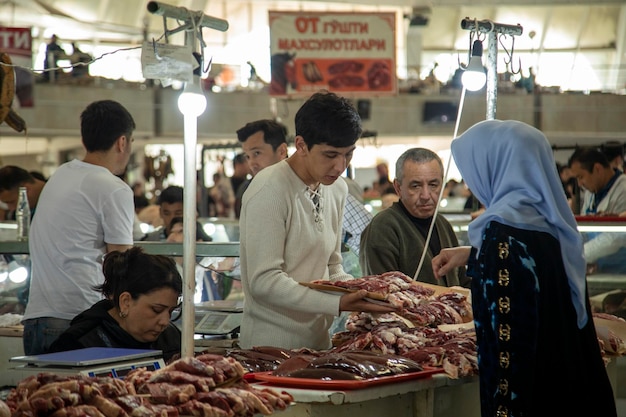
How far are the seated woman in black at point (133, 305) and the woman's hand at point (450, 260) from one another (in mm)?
1147

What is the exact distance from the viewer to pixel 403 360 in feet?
13.1

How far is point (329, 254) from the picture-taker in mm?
4531

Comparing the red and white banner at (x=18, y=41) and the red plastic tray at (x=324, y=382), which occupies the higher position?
the red and white banner at (x=18, y=41)

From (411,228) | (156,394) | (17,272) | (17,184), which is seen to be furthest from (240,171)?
(156,394)

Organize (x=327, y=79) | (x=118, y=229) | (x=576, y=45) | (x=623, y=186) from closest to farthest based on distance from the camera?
(x=118, y=229), (x=623, y=186), (x=327, y=79), (x=576, y=45)

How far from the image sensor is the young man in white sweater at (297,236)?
417 centimetres

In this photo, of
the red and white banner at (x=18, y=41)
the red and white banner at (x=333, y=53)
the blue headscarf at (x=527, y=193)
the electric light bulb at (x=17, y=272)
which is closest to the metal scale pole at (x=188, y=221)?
the blue headscarf at (x=527, y=193)

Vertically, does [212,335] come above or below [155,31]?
below

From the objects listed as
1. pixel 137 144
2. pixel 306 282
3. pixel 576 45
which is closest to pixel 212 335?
pixel 306 282

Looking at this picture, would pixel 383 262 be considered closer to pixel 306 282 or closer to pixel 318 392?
pixel 306 282

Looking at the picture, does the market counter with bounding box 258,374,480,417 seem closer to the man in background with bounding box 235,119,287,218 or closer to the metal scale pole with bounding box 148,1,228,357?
the metal scale pole with bounding box 148,1,228,357

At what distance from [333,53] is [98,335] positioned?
13864mm

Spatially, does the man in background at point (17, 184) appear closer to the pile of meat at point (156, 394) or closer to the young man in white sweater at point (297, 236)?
the young man in white sweater at point (297, 236)

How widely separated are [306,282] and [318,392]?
828 mm
